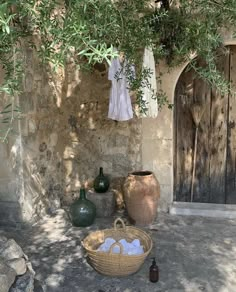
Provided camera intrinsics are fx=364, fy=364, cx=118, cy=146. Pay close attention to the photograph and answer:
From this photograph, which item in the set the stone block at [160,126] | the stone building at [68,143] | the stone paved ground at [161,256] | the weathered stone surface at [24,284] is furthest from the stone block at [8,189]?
the stone block at [160,126]

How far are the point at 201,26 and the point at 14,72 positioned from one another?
163cm

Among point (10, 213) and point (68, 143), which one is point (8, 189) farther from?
point (68, 143)

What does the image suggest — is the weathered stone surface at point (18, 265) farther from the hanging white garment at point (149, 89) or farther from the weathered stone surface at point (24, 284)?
the hanging white garment at point (149, 89)

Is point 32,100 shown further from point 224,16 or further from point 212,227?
point 212,227

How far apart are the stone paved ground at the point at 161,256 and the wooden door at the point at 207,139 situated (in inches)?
17.0

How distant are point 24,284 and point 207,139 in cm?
270

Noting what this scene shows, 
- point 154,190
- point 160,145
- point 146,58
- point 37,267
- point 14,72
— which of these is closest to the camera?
point 14,72

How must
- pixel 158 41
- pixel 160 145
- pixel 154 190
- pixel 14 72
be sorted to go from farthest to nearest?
pixel 160 145 → pixel 154 190 → pixel 158 41 → pixel 14 72

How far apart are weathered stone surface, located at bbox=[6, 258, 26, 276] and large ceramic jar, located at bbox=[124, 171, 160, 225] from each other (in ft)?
5.38

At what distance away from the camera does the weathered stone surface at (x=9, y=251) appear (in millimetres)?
2394

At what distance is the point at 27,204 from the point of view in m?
3.77

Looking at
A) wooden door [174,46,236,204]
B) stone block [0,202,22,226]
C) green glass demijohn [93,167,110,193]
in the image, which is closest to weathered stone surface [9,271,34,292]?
stone block [0,202,22,226]

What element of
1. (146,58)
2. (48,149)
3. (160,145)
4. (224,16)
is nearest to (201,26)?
(224,16)

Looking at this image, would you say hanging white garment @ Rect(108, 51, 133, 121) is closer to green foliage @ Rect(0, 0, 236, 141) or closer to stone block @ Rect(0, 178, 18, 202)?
green foliage @ Rect(0, 0, 236, 141)
